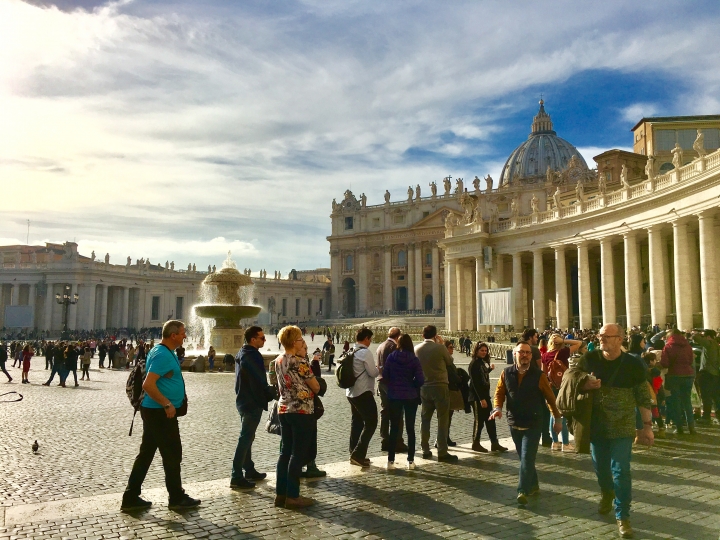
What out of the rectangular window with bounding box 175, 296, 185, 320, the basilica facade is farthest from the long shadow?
the rectangular window with bounding box 175, 296, 185, 320

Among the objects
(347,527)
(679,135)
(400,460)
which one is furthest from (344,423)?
(679,135)

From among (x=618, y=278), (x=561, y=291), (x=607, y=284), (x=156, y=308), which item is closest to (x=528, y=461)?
(x=607, y=284)

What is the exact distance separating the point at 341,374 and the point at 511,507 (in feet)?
8.40

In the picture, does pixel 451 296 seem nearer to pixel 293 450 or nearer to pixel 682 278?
pixel 682 278

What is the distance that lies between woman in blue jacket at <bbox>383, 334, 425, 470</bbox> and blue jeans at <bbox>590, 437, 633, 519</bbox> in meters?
2.46

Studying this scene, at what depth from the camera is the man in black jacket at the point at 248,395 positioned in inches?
256

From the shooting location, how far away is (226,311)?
2488cm

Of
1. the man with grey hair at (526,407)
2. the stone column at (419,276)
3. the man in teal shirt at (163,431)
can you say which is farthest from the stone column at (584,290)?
the stone column at (419,276)

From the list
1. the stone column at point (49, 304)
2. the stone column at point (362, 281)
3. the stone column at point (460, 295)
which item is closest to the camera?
the stone column at point (460, 295)

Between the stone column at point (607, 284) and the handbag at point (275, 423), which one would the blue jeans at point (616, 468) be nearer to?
the handbag at point (275, 423)

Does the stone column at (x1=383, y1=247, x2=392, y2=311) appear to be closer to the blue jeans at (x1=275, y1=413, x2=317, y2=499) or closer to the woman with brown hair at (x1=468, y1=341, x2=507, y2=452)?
the woman with brown hair at (x1=468, y1=341, x2=507, y2=452)

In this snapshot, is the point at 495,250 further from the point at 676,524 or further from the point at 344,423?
the point at 676,524

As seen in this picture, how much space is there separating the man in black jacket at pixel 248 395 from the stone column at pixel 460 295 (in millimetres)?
32133

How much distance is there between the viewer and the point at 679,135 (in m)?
52.2
